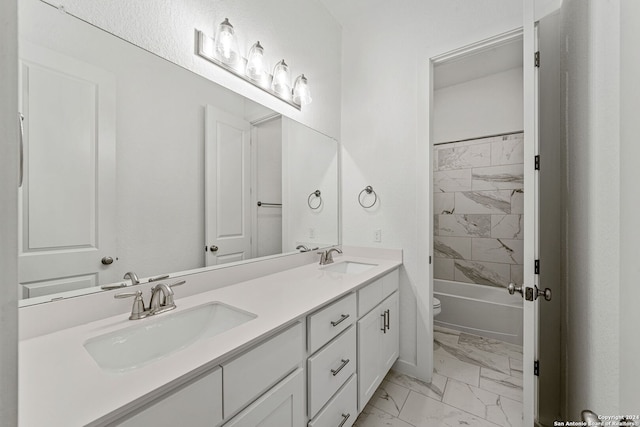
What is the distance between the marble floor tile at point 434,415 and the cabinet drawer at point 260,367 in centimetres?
102

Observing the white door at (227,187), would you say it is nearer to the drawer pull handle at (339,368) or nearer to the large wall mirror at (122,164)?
the large wall mirror at (122,164)

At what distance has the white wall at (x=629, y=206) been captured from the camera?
0.46m

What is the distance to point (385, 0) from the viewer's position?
2004 millimetres

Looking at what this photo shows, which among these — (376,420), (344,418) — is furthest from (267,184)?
(376,420)

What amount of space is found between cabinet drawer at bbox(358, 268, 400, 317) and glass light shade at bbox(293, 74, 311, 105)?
1331mm

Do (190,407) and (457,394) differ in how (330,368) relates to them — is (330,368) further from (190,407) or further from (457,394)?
(457,394)

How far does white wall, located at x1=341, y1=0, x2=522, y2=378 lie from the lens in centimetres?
183

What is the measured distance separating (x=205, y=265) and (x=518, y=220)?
2996 millimetres

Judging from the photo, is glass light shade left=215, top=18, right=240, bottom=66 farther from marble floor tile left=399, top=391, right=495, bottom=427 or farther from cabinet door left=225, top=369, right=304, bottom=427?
marble floor tile left=399, top=391, right=495, bottom=427

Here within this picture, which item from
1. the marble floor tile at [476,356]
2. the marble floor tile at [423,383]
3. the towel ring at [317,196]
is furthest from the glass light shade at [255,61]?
the marble floor tile at [476,356]

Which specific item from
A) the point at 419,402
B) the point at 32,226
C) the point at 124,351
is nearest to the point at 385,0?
the point at 32,226

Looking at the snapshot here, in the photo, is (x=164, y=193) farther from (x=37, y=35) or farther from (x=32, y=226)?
(x=37, y=35)

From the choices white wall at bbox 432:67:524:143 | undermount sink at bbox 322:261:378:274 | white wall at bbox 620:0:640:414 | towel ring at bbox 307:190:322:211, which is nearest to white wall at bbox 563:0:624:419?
white wall at bbox 620:0:640:414

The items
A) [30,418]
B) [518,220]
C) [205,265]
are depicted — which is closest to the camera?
[30,418]
